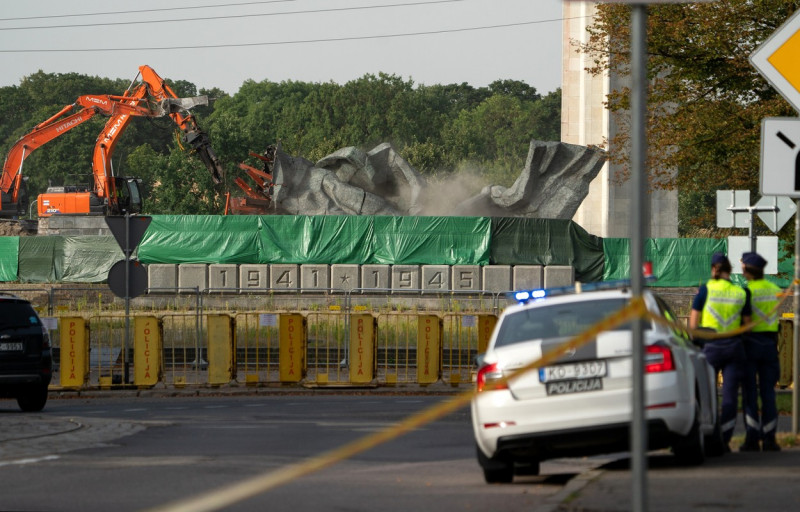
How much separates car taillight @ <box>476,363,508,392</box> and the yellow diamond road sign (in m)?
3.23

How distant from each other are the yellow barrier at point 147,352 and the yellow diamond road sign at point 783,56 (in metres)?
13.4

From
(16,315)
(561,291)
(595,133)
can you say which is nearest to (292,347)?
(16,315)

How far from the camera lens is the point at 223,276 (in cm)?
4494

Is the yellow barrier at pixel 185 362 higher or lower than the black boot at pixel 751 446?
lower

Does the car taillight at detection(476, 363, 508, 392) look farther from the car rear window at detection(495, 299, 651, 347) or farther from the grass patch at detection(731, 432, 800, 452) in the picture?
the grass patch at detection(731, 432, 800, 452)

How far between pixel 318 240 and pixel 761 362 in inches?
1324

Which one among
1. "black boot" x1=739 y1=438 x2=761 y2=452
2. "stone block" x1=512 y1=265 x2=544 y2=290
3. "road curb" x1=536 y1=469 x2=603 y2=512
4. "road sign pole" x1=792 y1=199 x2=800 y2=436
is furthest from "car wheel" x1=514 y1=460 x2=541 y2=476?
"stone block" x1=512 y1=265 x2=544 y2=290

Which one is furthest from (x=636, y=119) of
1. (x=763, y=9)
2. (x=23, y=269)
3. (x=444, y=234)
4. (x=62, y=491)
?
(x=23, y=269)

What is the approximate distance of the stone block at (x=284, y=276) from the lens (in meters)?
44.7

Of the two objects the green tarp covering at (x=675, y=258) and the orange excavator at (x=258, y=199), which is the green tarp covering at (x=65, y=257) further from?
the green tarp covering at (x=675, y=258)

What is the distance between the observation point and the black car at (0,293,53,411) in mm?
19078

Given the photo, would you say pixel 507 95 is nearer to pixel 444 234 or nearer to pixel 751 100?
pixel 444 234

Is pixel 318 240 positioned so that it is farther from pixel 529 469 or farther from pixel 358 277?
pixel 529 469

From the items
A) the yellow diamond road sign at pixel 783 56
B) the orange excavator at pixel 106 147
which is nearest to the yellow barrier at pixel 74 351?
the yellow diamond road sign at pixel 783 56
